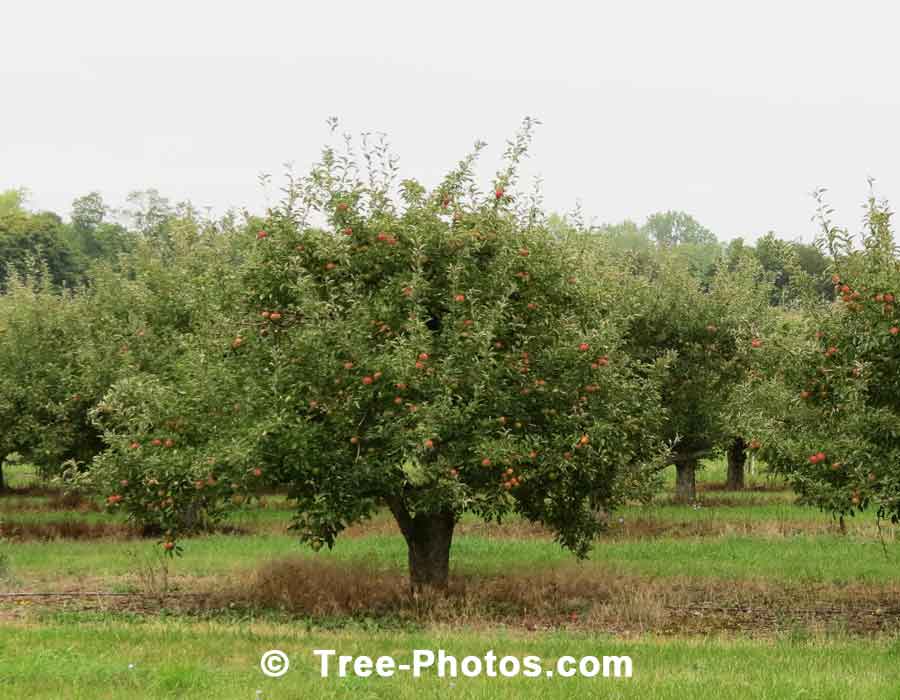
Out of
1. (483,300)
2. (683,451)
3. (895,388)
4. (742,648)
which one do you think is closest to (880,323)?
(895,388)

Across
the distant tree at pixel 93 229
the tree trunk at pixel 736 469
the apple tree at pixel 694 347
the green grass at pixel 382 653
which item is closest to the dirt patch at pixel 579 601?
the green grass at pixel 382 653

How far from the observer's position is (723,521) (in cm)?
2684

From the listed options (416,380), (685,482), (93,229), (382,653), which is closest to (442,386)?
(416,380)

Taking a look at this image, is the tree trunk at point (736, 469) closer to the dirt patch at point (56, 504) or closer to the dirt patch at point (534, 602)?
the dirt patch at point (534, 602)

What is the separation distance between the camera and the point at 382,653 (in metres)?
11.2

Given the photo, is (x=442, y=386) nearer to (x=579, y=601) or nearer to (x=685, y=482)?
(x=579, y=601)

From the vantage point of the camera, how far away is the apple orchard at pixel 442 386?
43.4 ft

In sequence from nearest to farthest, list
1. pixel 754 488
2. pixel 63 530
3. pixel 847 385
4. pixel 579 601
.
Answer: pixel 847 385
pixel 579 601
pixel 63 530
pixel 754 488

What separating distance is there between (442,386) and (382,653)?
3.74m

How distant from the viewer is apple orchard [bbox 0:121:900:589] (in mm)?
13219

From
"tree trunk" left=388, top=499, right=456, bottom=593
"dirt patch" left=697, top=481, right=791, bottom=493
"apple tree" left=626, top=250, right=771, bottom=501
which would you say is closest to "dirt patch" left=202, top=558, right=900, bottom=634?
"tree trunk" left=388, top=499, right=456, bottom=593

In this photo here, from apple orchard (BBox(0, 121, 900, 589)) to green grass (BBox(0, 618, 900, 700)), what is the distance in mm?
1762

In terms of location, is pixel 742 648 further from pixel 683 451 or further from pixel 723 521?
pixel 683 451

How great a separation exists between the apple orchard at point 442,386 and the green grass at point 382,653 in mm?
1762
